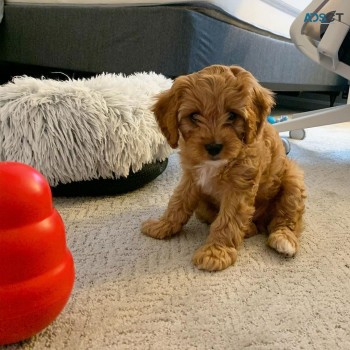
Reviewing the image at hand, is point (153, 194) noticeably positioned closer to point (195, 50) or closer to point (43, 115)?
point (43, 115)

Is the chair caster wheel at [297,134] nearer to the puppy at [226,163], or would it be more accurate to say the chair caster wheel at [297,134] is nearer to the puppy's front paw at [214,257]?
the puppy at [226,163]

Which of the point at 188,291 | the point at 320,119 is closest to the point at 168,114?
the point at 188,291

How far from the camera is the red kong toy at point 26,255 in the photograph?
2.05ft

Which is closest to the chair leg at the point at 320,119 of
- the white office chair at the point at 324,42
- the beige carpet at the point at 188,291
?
the white office chair at the point at 324,42

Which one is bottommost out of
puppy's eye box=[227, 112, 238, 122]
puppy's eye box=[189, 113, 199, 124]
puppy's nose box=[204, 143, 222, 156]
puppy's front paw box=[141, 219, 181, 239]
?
puppy's front paw box=[141, 219, 181, 239]

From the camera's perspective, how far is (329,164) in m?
2.14

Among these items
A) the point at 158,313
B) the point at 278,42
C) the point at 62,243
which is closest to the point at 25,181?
the point at 62,243

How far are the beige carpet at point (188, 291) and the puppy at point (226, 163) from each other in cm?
5

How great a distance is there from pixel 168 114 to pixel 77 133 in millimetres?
430

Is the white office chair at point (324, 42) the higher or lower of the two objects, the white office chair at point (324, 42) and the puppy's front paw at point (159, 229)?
the higher

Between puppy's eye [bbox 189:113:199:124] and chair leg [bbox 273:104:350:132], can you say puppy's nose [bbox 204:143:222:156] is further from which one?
chair leg [bbox 273:104:350:132]

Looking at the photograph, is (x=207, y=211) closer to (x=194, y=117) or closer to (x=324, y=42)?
(x=194, y=117)

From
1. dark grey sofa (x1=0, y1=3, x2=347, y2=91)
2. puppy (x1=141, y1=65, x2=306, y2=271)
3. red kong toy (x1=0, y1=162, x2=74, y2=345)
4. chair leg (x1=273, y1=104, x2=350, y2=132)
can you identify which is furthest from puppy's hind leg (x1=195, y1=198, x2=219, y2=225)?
chair leg (x1=273, y1=104, x2=350, y2=132)

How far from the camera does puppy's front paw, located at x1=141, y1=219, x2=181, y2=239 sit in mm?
1190
